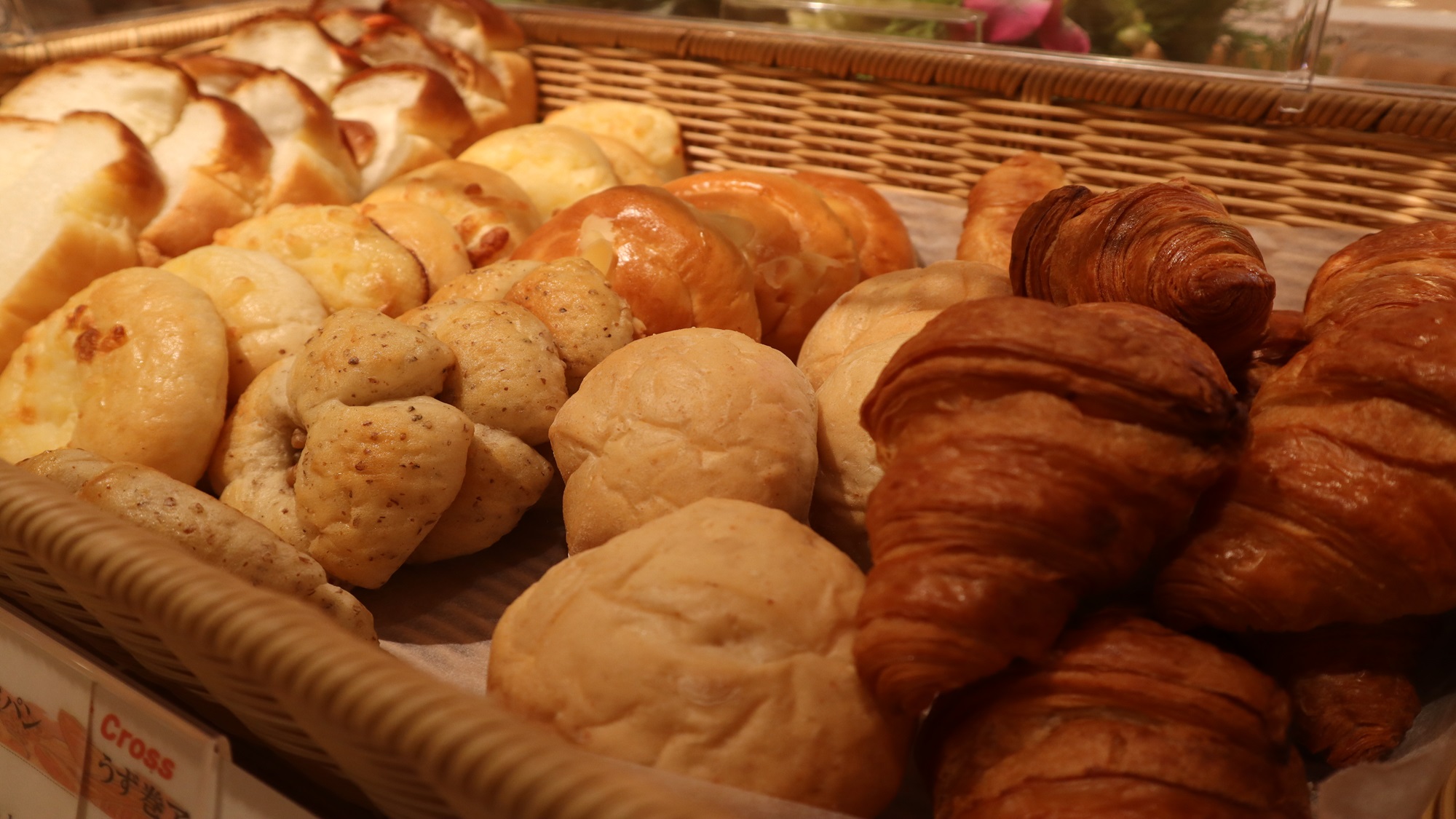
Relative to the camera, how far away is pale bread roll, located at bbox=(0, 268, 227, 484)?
160 centimetres

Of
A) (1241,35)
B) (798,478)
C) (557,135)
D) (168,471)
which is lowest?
(168,471)

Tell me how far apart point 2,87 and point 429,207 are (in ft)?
4.03

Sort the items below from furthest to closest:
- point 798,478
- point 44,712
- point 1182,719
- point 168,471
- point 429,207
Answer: point 429,207 → point 168,471 → point 798,478 → point 44,712 → point 1182,719

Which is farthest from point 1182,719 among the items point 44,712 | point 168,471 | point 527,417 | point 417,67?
point 417,67

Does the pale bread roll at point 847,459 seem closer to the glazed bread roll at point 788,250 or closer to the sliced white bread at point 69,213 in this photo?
the glazed bread roll at point 788,250

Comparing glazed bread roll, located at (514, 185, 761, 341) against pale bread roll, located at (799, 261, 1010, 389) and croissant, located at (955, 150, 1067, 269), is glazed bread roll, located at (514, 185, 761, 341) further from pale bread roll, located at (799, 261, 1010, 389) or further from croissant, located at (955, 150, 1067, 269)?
croissant, located at (955, 150, 1067, 269)

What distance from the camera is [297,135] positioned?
94.7 inches

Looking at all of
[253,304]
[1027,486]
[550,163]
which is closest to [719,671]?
[1027,486]

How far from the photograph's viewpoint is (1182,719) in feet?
3.09

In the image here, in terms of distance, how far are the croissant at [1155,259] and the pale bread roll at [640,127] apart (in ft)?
5.08

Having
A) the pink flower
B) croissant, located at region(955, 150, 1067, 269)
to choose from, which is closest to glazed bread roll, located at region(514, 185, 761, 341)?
croissant, located at region(955, 150, 1067, 269)

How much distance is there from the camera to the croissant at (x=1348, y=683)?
1100mm

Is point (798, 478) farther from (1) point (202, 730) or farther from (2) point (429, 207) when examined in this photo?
(2) point (429, 207)

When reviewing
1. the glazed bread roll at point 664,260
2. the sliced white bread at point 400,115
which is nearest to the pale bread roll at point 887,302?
the glazed bread roll at point 664,260
